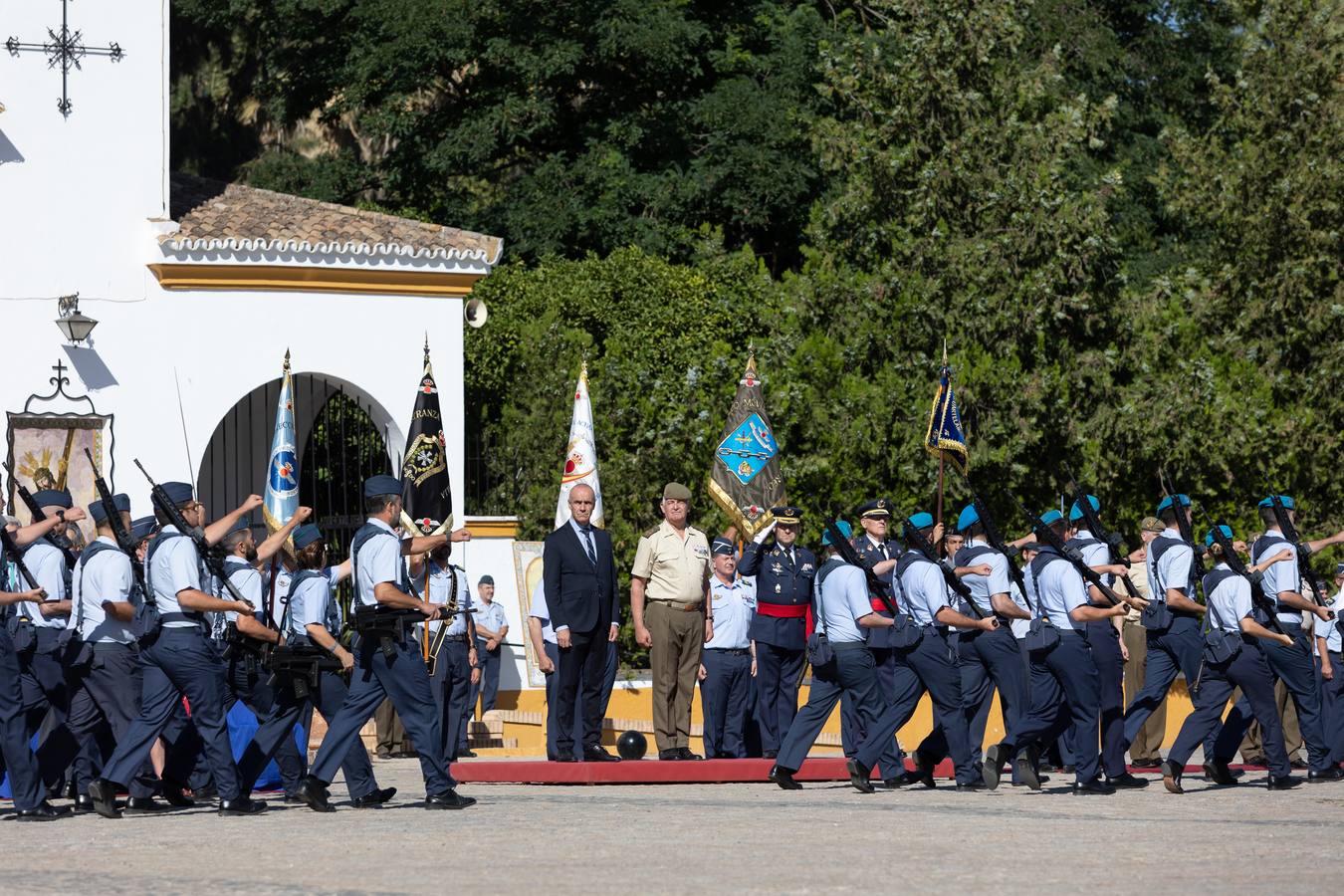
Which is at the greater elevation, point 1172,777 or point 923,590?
point 923,590

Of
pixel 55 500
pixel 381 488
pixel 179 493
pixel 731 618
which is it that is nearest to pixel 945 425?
pixel 731 618

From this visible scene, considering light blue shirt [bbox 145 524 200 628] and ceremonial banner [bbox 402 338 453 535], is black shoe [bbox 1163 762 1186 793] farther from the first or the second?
ceremonial banner [bbox 402 338 453 535]

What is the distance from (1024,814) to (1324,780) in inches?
133

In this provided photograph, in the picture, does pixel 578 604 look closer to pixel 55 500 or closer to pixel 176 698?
pixel 176 698

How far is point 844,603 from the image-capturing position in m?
13.8

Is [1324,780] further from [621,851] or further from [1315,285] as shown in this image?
[1315,285]

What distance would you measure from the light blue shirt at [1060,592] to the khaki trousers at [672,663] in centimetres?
294

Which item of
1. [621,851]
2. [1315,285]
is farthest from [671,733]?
[1315,285]

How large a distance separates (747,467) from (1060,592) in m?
5.50

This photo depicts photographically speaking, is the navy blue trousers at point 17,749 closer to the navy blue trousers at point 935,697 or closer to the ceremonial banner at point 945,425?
the navy blue trousers at point 935,697

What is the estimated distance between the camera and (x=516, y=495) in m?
23.7

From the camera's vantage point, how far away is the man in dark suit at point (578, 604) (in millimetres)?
14812

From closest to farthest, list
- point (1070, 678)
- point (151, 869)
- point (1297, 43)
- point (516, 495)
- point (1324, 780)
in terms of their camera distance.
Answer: point (151, 869)
point (1070, 678)
point (1324, 780)
point (516, 495)
point (1297, 43)

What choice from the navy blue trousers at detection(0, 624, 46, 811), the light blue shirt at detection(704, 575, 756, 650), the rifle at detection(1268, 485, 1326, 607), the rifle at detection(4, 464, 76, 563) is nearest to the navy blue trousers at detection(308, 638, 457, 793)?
the navy blue trousers at detection(0, 624, 46, 811)
